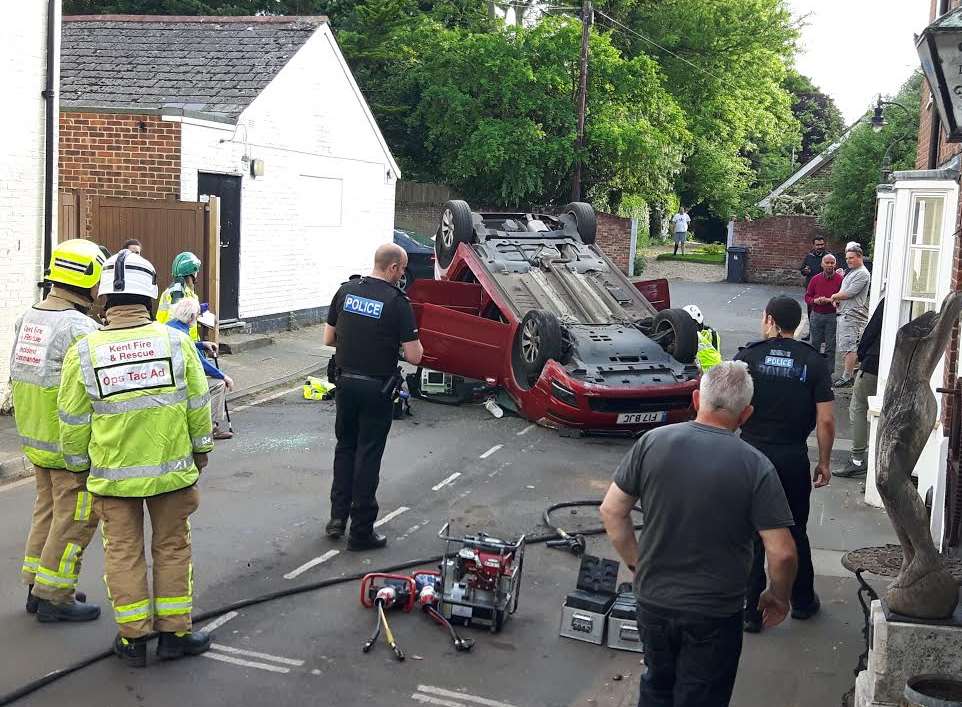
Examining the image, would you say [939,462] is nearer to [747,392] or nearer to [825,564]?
[825,564]

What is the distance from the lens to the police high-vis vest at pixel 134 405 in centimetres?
538

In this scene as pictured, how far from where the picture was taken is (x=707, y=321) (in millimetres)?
22891

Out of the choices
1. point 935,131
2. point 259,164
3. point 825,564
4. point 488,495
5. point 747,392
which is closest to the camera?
point 747,392

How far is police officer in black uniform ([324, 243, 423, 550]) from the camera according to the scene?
738cm

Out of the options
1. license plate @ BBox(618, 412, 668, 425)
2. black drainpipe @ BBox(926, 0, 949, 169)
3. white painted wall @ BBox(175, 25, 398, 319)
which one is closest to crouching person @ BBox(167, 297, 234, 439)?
license plate @ BBox(618, 412, 668, 425)

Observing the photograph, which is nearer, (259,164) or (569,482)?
(569,482)

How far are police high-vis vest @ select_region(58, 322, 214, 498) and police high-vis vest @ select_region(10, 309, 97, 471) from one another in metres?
0.52

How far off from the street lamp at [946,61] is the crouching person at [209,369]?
4.87 metres

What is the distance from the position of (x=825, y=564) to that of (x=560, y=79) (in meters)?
24.4

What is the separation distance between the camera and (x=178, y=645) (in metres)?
5.65

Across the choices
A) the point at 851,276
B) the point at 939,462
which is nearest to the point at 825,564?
the point at 939,462

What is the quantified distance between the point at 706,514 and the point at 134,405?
284 cm

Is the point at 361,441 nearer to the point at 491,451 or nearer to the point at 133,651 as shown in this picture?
the point at 133,651

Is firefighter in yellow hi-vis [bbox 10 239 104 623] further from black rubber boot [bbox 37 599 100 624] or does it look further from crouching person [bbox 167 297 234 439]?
crouching person [bbox 167 297 234 439]
